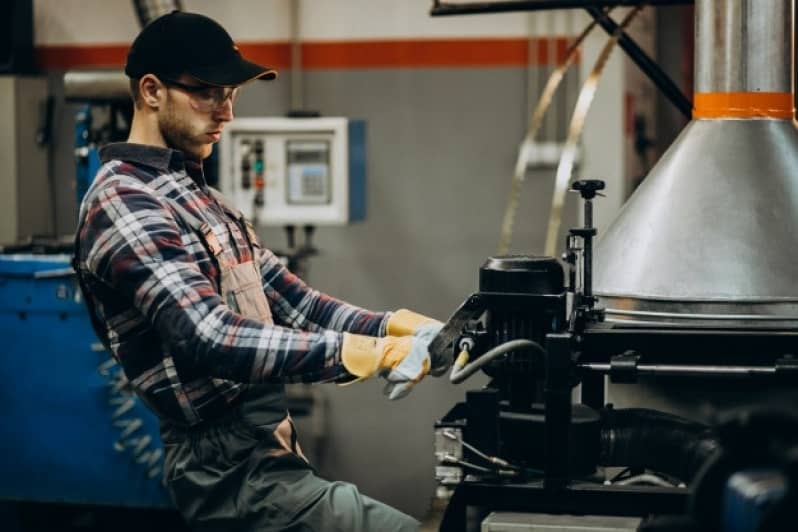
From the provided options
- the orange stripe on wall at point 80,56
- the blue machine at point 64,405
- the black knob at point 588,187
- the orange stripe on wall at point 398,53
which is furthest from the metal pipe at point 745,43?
the orange stripe on wall at point 80,56

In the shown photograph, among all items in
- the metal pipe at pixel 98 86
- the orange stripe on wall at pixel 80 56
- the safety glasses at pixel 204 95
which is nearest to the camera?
the safety glasses at pixel 204 95

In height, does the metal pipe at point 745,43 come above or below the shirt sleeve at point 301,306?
above

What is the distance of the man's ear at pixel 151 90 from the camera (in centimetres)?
215

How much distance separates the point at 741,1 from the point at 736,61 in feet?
0.36

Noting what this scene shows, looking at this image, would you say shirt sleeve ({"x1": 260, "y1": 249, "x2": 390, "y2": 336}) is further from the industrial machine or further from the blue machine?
the blue machine

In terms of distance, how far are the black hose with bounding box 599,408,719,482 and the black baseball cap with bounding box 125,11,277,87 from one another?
840 mm

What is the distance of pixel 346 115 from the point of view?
4.41 meters

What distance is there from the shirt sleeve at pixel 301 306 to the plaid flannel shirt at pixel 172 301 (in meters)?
0.15

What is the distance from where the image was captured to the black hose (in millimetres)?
2018

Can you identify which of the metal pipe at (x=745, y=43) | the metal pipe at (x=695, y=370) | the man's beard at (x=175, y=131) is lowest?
the metal pipe at (x=695, y=370)

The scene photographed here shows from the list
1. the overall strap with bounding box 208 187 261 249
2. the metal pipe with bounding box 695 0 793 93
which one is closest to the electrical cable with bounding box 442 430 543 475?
the overall strap with bounding box 208 187 261 249

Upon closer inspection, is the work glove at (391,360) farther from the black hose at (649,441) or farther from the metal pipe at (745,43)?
the metal pipe at (745,43)

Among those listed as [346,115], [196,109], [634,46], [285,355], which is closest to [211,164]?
[346,115]

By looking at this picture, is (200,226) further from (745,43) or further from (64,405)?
(64,405)
